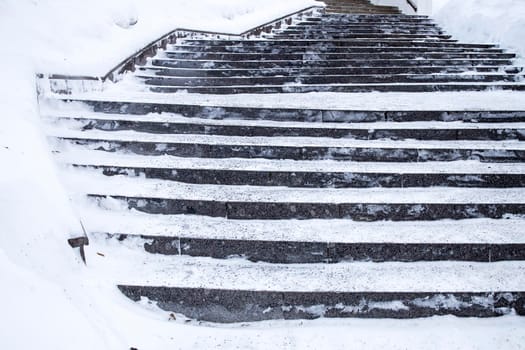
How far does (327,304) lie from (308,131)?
1956 mm

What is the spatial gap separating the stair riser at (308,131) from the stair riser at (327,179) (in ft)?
2.27

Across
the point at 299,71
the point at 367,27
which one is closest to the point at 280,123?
the point at 299,71

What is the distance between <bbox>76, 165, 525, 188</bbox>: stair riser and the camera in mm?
3658

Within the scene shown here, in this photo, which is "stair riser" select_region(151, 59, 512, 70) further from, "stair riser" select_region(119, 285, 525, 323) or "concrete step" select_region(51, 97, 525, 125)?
"stair riser" select_region(119, 285, 525, 323)

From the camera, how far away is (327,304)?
278 cm

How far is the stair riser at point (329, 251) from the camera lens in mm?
3049

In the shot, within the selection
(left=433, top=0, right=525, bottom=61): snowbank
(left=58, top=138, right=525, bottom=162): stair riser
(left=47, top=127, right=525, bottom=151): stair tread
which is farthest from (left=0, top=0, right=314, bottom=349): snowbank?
(left=433, top=0, right=525, bottom=61): snowbank

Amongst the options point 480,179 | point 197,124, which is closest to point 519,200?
point 480,179

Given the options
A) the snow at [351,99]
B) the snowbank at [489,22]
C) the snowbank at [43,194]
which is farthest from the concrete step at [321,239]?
the snowbank at [489,22]

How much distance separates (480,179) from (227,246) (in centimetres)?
215

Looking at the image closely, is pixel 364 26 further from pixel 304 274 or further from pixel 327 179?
pixel 304 274

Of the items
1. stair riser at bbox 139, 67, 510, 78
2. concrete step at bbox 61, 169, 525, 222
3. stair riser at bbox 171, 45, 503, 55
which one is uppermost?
stair riser at bbox 171, 45, 503, 55

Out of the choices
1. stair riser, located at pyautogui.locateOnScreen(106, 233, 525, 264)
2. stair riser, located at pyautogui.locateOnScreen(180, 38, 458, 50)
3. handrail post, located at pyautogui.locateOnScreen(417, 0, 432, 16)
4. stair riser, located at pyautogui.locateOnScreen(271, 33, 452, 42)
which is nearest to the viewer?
stair riser, located at pyautogui.locateOnScreen(106, 233, 525, 264)

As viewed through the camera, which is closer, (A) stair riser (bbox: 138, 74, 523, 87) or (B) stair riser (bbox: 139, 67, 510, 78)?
(A) stair riser (bbox: 138, 74, 523, 87)
